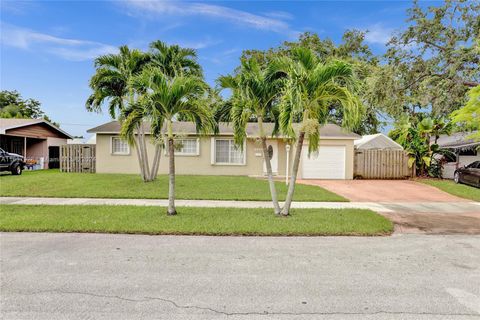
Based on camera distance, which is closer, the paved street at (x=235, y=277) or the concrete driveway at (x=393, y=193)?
the paved street at (x=235, y=277)

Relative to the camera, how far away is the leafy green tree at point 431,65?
501 inches

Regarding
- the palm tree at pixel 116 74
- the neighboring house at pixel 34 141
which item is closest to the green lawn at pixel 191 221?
the palm tree at pixel 116 74

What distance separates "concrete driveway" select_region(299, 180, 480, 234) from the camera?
7500 millimetres

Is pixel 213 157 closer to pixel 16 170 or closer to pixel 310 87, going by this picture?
pixel 16 170

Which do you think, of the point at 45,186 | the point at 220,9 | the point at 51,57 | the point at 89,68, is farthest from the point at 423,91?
the point at 51,57

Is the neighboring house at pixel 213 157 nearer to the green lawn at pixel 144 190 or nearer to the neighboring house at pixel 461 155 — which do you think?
the green lawn at pixel 144 190

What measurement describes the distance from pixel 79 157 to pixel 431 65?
67.5ft

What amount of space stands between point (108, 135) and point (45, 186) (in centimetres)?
672

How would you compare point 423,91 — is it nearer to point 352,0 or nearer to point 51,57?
point 352,0

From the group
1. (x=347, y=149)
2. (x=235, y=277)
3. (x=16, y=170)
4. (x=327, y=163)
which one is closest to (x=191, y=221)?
(x=235, y=277)

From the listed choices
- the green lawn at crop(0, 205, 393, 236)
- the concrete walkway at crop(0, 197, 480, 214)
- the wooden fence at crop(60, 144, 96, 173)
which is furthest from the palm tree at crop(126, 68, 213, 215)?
the wooden fence at crop(60, 144, 96, 173)

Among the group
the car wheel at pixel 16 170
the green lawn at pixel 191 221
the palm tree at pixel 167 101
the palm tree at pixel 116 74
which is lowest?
the green lawn at pixel 191 221

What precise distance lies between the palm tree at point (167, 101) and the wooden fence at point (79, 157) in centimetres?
1332

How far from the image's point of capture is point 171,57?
45.4 ft
